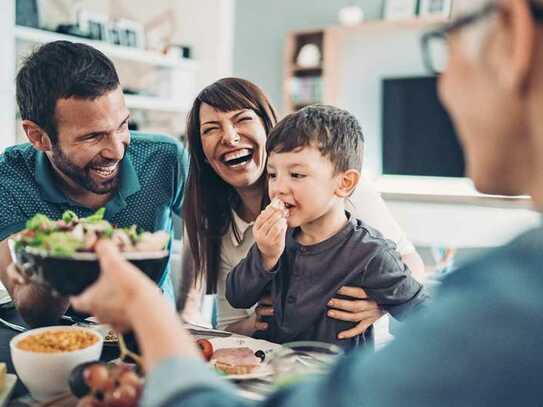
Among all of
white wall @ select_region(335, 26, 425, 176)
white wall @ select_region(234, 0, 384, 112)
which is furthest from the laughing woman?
white wall @ select_region(234, 0, 384, 112)

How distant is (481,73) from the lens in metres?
0.59

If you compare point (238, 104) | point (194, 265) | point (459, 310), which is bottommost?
point (194, 265)

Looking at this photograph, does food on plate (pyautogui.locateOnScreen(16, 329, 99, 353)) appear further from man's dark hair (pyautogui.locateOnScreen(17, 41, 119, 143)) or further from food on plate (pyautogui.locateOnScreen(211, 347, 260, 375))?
man's dark hair (pyautogui.locateOnScreen(17, 41, 119, 143))

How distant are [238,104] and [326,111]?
0.94 feet

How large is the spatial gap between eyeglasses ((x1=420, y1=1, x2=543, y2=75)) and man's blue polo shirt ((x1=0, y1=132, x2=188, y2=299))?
48.3 inches

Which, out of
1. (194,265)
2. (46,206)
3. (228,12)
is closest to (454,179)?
(228,12)

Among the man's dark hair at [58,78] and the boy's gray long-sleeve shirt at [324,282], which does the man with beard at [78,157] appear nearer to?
the man's dark hair at [58,78]

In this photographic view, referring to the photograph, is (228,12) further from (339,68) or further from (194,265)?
(194,265)

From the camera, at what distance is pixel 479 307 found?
542mm

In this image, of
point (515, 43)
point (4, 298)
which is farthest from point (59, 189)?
point (515, 43)

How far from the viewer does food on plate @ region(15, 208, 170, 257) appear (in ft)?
2.95

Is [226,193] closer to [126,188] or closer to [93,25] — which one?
[126,188]

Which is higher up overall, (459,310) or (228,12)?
(228,12)

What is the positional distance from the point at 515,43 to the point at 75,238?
2.41 ft
